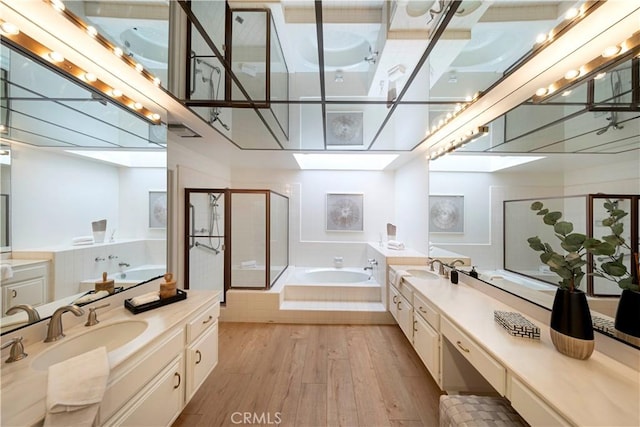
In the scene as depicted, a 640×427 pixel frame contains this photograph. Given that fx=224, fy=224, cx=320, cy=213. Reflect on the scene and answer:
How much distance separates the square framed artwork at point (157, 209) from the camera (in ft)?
6.43

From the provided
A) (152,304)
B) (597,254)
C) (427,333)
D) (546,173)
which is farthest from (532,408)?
(152,304)

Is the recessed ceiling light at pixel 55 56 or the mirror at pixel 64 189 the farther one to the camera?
the recessed ceiling light at pixel 55 56

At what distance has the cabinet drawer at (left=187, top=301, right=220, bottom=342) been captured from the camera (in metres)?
1.59

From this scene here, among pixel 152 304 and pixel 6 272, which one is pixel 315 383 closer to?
pixel 152 304

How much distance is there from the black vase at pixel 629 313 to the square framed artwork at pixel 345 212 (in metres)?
3.62

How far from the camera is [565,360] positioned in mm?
1098

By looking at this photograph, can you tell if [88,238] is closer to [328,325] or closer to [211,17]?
[211,17]

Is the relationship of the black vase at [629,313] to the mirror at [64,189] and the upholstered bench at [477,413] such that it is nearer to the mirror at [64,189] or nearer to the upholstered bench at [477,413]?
the upholstered bench at [477,413]

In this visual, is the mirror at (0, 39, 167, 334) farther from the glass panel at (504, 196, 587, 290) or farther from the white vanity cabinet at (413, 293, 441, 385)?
the glass panel at (504, 196, 587, 290)

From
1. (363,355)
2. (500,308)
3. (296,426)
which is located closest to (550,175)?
(500,308)

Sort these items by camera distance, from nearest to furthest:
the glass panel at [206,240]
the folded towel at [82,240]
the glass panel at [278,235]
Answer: the folded towel at [82,240] < the glass panel at [206,240] < the glass panel at [278,235]

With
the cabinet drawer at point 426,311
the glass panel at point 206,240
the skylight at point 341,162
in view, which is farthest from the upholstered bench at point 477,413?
the skylight at point 341,162

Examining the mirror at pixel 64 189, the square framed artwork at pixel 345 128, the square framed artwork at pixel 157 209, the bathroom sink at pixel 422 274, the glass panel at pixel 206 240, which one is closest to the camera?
the mirror at pixel 64 189

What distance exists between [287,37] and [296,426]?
11.9 ft
